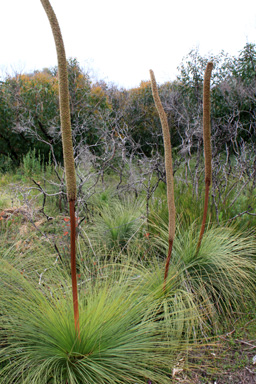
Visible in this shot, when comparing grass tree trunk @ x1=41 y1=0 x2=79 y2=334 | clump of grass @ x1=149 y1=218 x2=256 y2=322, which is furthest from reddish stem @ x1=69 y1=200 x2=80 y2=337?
clump of grass @ x1=149 y1=218 x2=256 y2=322

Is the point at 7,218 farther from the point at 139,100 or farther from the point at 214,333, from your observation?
the point at 139,100

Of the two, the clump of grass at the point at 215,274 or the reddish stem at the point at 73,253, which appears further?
the clump of grass at the point at 215,274

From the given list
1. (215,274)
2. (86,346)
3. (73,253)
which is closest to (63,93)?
(73,253)

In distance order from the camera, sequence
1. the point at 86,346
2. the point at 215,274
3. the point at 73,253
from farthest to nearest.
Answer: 1. the point at 215,274
2. the point at 86,346
3. the point at 73,253

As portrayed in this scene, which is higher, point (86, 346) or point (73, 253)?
point (73, 253)

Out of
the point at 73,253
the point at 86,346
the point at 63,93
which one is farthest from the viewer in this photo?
the point at 86,346

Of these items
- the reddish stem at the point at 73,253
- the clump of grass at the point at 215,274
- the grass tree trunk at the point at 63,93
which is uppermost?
the grass tree trunk at the point at 63,93

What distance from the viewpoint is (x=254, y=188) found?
196 inches

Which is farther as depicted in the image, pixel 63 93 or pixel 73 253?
pixel 73 253

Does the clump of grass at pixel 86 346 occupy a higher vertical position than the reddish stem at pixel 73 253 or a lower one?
lower

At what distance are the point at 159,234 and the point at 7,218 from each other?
250 cm

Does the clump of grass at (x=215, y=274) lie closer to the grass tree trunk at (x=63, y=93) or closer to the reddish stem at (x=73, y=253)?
the reddish stem at (x=73, y=253)

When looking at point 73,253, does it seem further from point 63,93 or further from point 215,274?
point 215,274

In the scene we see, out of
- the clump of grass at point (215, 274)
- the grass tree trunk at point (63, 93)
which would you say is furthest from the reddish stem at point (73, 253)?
the clump of grass at point (215, 274)
